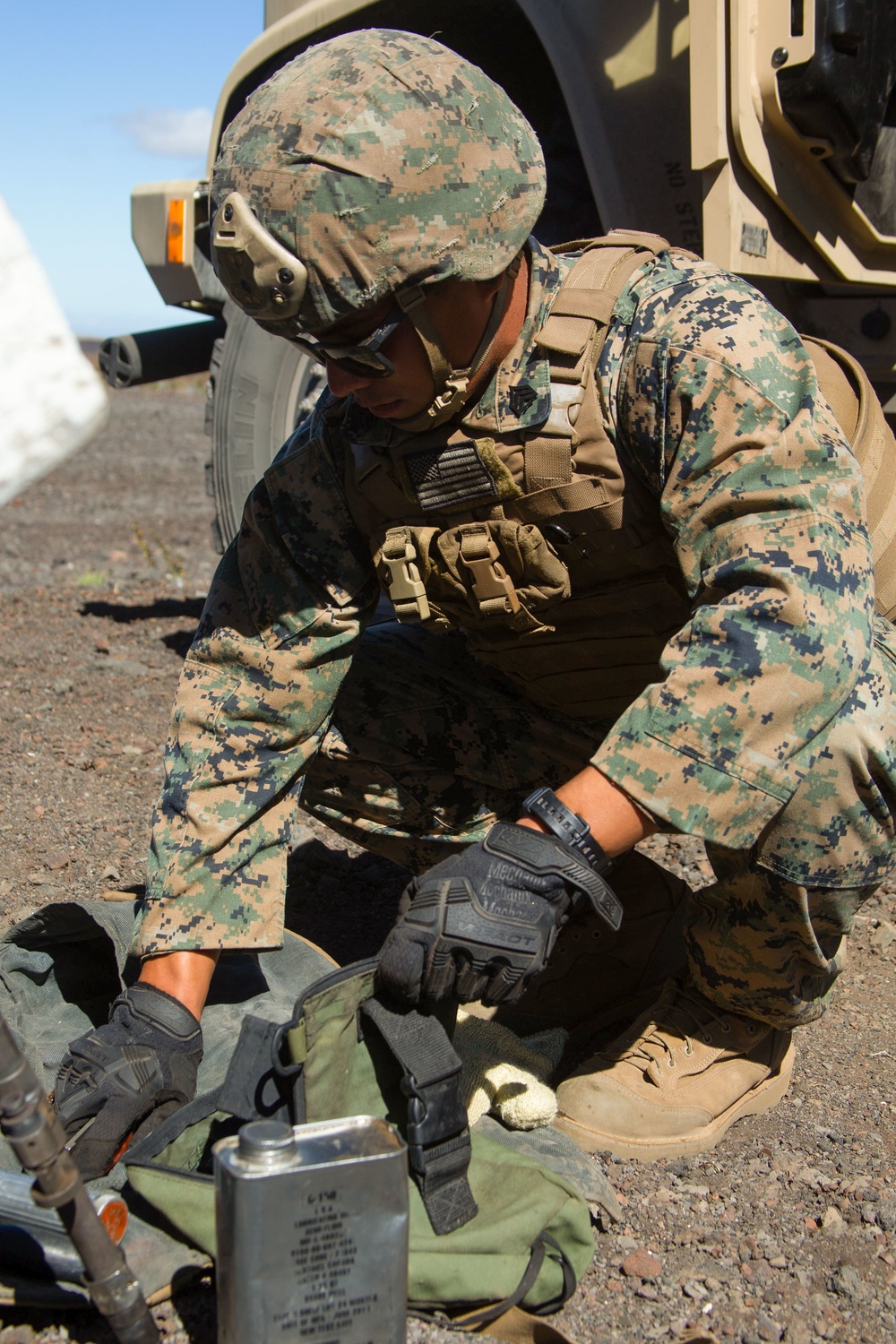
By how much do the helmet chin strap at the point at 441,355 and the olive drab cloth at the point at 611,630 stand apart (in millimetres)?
48

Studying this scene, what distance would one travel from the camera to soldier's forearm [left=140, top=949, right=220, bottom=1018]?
1881 millimetres

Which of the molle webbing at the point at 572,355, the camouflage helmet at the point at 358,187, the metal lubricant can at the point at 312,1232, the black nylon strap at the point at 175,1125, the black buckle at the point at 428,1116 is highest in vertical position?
the camouflage helmet at the point at 358,187

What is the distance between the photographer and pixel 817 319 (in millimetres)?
3178

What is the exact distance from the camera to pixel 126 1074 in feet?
5.59

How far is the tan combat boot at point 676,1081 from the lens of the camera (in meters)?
1.93

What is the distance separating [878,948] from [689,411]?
→ 4.51ft

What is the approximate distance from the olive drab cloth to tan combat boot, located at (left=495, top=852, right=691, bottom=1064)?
0.91 ft

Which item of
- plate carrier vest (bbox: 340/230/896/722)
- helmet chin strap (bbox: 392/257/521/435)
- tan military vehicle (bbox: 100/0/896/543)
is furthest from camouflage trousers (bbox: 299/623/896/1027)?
tan military vehicle (bbox: 100/0/896/543)

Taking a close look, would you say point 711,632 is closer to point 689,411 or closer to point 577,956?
point 689,411

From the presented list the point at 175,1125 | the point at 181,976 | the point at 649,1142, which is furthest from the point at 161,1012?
the point at 649,1142

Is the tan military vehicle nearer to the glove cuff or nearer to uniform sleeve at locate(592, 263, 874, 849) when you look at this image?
uniform sleeve at locate(592, 263, 874, 849)

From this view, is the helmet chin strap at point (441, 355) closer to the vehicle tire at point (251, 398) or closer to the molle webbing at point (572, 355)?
the molle webbing at point (572, 355)

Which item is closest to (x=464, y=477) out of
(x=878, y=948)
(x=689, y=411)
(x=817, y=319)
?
(x=689, y=411)

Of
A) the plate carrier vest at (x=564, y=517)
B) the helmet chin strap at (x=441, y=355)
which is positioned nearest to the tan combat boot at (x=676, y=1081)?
the plate carrier vest at (x=564, y=517)
